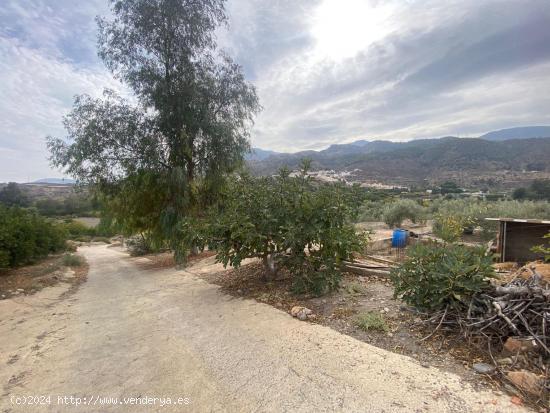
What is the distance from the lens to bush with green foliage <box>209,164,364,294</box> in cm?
517

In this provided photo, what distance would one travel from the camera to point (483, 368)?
283cm

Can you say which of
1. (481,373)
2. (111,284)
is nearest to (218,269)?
(111,284)

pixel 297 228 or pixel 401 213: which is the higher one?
pixel 297 228

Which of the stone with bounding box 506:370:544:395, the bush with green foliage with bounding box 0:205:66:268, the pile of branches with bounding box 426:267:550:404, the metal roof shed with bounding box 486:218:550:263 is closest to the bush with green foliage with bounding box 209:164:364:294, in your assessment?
the pile of branches with bounding box 426:267:550:404

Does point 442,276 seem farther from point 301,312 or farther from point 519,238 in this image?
point 519,238

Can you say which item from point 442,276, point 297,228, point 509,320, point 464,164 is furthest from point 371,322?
point 464,164

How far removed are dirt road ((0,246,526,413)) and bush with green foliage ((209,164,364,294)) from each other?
0.91 m

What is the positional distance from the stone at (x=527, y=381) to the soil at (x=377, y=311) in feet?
0.46

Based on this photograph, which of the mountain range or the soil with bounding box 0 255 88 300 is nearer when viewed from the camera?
the soil with bounding box 0 255 88 300

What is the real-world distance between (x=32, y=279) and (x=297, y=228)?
965 centimetres

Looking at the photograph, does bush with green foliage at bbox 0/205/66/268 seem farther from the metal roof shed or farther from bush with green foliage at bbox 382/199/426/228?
bush with green foliage at bbox 382/199/426/228

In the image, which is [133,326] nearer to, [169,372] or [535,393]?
[169,372]

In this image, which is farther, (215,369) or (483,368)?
(215,369)

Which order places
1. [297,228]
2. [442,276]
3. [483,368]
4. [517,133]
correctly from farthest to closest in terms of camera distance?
[517,133]
[297,228]
[442,276]
[483,368]
